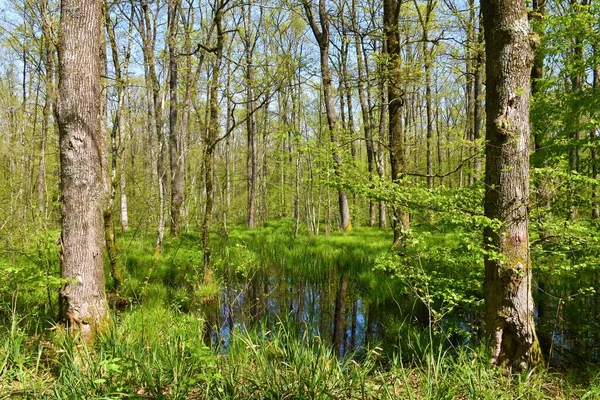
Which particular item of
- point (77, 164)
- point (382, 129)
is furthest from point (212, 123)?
point (382, 129)

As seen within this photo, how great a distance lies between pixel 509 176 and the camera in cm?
284

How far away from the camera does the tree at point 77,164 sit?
10.2 feet

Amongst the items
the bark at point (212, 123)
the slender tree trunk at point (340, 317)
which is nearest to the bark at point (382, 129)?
the slender tree trunk at point (340, 317)

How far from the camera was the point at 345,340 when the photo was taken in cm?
475

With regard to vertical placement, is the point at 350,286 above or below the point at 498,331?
below

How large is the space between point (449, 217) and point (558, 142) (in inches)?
70.4

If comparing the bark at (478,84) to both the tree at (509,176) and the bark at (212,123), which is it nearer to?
the tree at (509,176)

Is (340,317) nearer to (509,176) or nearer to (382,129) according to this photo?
(509,176)

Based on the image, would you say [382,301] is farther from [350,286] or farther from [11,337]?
[11,337]

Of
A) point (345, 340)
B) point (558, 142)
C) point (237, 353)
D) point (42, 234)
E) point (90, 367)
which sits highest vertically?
point (558, 142)

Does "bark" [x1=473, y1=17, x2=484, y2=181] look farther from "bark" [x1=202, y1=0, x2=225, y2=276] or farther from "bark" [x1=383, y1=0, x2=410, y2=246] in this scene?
"bark" [x1=202, y1=0, x2=225, y2=276]

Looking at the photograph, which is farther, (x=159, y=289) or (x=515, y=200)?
(x=159, y=289)

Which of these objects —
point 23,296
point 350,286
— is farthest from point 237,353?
point 350,286

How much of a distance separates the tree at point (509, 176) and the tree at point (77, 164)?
335 cm
